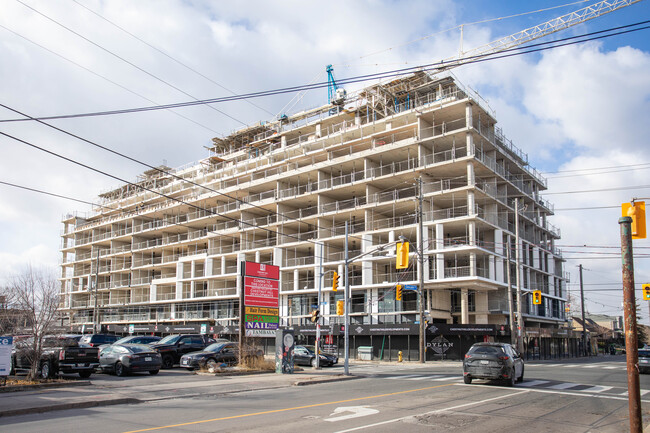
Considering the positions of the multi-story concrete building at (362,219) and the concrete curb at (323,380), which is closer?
the concrete curb at (323,380)

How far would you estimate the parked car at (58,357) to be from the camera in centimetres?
1836

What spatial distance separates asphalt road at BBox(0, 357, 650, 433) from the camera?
10758mm

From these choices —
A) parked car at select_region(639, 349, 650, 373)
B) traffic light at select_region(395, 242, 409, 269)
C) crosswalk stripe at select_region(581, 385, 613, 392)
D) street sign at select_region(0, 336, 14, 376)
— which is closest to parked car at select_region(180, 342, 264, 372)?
traffic light at select_region(395, 242, 409, 269)

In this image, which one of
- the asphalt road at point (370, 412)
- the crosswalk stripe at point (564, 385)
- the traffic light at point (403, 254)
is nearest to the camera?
the asphalt road at point (370, 412)

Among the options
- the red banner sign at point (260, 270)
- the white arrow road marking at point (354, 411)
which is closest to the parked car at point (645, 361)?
the red banner sign at point (260, 270)

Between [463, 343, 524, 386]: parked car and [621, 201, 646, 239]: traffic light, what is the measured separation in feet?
34.7

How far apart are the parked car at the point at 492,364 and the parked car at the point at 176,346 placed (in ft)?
55.4

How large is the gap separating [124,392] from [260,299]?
11.5 metres

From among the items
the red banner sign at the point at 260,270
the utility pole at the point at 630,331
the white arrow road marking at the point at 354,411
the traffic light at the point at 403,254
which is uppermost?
the traffic light at the point at 403,254

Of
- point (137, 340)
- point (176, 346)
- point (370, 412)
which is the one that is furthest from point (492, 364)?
point (137, 340)

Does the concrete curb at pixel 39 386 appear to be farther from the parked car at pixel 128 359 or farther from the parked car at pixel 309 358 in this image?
the parked car at pixel 309 358

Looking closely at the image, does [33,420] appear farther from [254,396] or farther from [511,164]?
[511,164]

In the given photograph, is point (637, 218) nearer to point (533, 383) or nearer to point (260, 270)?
point (533, 383)

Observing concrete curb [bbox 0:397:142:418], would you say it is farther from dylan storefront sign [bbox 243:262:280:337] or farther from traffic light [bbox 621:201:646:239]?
traffic light [bbox 621:201:646:239]
